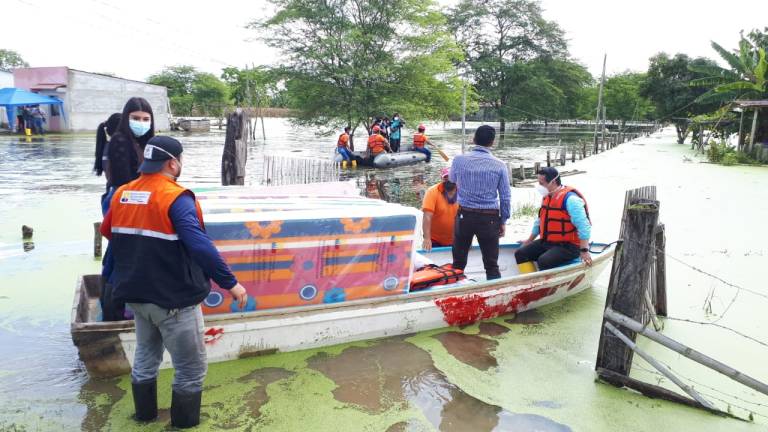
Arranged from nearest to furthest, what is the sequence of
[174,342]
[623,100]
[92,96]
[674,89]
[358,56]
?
1. [174,342]
2. [358,56]
3. [92,96]
4. [674,89]
5. [623,100]

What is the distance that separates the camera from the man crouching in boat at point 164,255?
110 inches

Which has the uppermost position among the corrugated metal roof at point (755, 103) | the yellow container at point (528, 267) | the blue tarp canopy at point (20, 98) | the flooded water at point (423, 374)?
the blue tarp canopy at point (20, 98)

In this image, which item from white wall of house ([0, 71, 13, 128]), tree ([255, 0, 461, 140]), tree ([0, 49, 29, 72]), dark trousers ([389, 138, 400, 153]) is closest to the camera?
dark trousers ([389, 138, 400, 153])

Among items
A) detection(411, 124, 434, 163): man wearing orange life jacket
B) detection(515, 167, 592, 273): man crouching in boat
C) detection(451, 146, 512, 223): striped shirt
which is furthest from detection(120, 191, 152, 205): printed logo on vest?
detection(411, 124, 434, 163): man wearing orange life jacket

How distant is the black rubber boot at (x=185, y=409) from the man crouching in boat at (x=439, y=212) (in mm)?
3041

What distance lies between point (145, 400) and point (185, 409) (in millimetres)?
296

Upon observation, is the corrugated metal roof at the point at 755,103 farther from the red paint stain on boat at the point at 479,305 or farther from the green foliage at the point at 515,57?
the green foliage at the point at 515,57

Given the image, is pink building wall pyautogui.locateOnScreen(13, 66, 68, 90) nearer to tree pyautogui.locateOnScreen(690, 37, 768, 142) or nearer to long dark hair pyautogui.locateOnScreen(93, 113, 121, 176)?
long dark hair pyautogui.locateOnScreen(93, 113, 121, 176)

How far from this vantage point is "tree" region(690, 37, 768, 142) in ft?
66.9

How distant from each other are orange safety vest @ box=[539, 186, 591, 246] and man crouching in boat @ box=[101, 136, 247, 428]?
3.51 m

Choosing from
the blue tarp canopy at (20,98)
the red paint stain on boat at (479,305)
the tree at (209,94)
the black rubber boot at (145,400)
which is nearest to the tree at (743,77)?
the red paint stain on boat at (479,305)

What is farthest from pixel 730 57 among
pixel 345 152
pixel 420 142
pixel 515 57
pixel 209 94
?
pixel 209 94

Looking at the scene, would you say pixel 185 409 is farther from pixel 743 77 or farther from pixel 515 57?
pixel 515 57

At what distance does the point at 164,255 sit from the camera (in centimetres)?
285
